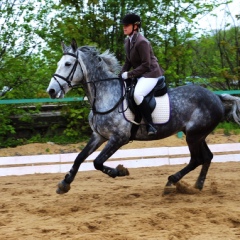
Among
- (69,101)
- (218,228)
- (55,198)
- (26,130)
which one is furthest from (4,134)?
(218,228)

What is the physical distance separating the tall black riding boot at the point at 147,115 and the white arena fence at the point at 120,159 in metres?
3.07

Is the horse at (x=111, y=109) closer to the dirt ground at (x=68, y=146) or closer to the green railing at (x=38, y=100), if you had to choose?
the green railing at (x=38, y=100)

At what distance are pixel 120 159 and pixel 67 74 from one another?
3.88m

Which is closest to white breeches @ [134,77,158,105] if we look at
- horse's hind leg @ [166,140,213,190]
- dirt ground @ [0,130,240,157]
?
horse's hind leg @ [166,140,213,190]

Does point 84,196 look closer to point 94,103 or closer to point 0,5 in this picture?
point 94,103

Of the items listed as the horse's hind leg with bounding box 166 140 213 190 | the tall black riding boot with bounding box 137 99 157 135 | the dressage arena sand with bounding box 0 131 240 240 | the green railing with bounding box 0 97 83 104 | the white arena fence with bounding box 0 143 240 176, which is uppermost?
the green railing with bounding box 0 97 83 104

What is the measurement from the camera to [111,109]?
23.4 feet

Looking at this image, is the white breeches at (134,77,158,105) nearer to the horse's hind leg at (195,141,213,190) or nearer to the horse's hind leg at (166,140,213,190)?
the horse's hind leg at (166,140,213,190)

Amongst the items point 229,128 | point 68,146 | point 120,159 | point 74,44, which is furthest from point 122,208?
point 229,128

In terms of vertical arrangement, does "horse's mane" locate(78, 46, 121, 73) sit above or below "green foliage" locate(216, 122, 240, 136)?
above

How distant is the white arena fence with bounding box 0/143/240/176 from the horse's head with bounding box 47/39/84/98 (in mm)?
3215

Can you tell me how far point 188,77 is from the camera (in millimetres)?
13078

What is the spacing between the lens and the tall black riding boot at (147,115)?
23.3 feet

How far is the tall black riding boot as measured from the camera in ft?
23.3
